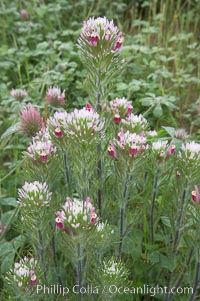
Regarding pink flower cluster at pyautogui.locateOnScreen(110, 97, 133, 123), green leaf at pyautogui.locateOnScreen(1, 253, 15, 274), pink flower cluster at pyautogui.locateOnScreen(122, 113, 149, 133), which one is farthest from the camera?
green leaf at pyautogui.locateOnScreen(1, 253, 15, 274)

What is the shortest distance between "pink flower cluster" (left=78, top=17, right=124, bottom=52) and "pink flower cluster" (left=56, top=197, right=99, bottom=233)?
17.7 inches

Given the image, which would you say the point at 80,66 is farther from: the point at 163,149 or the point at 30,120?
the point at 163,149

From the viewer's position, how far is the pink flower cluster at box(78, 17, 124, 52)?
1405 mm

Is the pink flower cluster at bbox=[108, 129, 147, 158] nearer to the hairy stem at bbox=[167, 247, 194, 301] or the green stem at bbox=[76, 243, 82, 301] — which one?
the green stem at bbox=[76, 243, 82, 301]

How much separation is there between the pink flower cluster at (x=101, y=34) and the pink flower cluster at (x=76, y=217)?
45 centimetres

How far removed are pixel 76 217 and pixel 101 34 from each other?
20.1 inches

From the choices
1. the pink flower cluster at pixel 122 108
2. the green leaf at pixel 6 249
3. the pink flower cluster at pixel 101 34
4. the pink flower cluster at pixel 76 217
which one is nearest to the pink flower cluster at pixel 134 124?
the pink flower cluster at pixel 122 108

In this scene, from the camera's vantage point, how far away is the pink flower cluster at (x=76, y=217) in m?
1.20

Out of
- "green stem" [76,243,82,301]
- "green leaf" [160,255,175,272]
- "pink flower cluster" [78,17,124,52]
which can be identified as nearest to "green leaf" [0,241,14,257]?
"green stem" [76,243,82,301]

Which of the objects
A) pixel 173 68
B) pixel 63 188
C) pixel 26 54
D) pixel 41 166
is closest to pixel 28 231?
pixel 41 166

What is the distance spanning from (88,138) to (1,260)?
76 cm

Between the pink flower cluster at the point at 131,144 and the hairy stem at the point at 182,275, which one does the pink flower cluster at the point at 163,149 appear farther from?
the hairy stem at the point at 182,275

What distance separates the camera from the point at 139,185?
5.83 feet

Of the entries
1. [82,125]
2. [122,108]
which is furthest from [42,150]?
[122,108]
